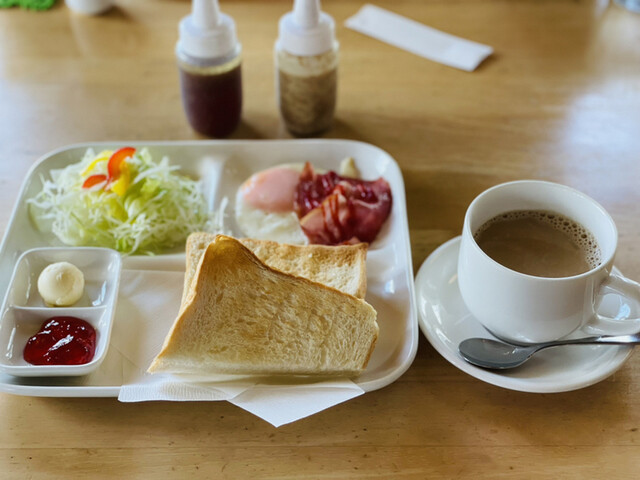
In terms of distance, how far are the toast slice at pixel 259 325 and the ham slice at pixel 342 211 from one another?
35 centimetres

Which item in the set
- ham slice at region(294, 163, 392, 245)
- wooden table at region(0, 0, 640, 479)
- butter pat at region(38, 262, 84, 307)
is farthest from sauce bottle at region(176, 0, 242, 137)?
butter pat at region(38, 262, 84, 307)

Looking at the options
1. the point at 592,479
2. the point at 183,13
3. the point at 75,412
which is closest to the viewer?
the point at 592,479

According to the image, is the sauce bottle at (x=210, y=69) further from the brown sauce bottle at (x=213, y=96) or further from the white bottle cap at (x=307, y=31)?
the white bottle cap at (x=307, y=31)

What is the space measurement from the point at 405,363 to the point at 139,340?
56 centimetres

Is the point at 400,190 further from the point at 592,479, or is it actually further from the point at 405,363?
the point at 592,479

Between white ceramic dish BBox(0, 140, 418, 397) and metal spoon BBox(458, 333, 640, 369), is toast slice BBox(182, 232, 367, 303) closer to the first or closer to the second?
white ceramic dish BBox(0, 140, 418, 397)

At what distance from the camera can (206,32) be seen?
1788 millimetres

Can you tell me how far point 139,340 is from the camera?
1407 millimetres

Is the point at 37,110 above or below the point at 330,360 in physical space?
below

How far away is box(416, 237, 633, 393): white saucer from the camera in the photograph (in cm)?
127

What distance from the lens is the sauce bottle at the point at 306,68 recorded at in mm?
1818

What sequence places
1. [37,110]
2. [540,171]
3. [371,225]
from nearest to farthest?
[371,225], [540,171], [37,110]

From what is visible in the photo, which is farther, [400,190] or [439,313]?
[400,190]

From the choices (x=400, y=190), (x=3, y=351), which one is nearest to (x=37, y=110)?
(x=3, y=351)
